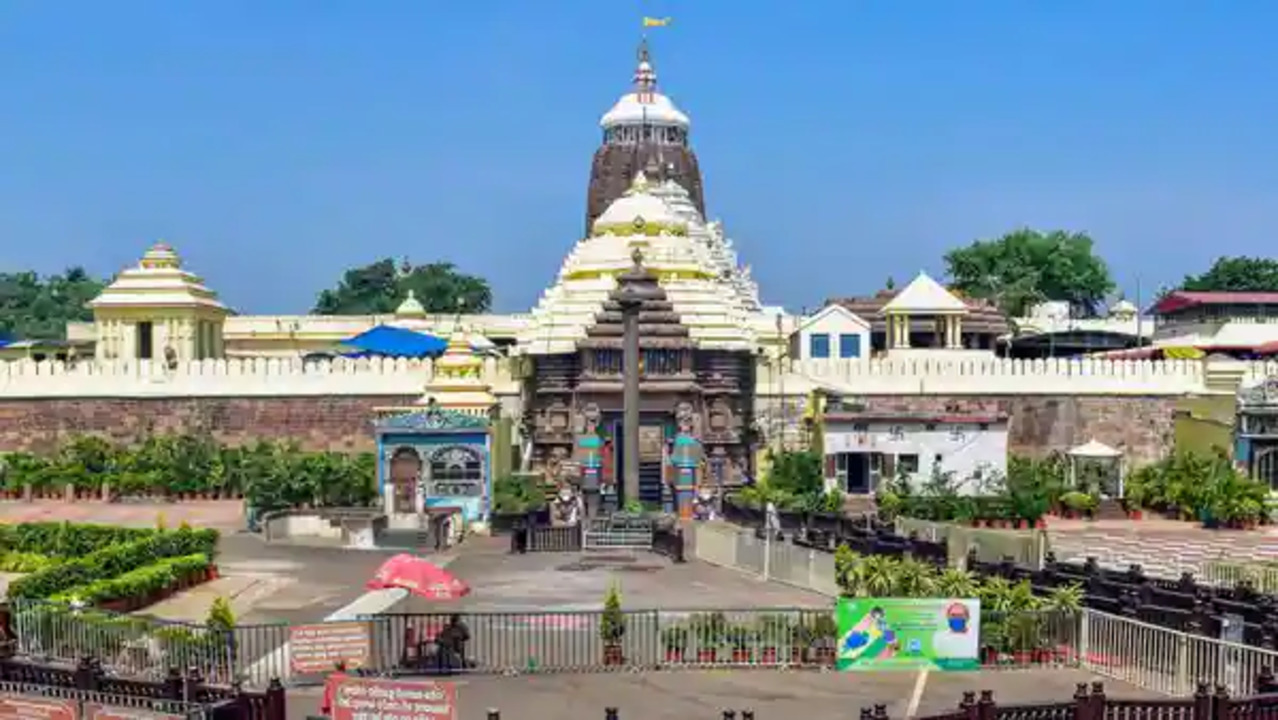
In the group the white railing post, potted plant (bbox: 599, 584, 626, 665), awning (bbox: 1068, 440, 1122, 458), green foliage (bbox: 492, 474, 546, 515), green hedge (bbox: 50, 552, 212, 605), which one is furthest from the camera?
awning (bbox: 1068, 440, 1122, 458)

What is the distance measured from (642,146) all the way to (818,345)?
18.9 meters

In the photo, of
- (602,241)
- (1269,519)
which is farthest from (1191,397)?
(602,241)

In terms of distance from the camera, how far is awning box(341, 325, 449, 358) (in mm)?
55500

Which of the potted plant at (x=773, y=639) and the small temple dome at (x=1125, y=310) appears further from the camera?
the small temple dome at (x=1125, y=310)

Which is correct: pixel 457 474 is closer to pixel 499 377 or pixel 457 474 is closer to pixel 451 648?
pixel 499 377

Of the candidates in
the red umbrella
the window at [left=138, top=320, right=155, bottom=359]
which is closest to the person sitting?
the red umbrella

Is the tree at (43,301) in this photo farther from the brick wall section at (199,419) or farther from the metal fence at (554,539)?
the metal fence at (554,539)

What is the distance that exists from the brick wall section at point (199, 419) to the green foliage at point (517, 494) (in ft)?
24.7

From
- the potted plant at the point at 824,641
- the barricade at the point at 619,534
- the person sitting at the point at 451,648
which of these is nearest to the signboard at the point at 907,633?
the potted plant at the point at 824,641

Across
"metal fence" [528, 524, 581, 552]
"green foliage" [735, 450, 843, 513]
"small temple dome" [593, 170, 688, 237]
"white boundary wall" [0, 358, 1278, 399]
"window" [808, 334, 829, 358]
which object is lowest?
"metal fence" [528, 524, 581, 552]

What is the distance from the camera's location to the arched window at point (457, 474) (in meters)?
37.6

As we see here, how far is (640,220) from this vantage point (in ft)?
156

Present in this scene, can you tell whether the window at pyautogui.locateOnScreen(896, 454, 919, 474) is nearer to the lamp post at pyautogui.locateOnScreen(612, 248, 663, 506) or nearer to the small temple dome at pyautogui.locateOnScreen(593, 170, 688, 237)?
the lamp post at pyautogui.locateOnScreen(612, 248, 663, 506)

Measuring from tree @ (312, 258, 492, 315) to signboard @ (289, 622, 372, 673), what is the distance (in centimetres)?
7900
